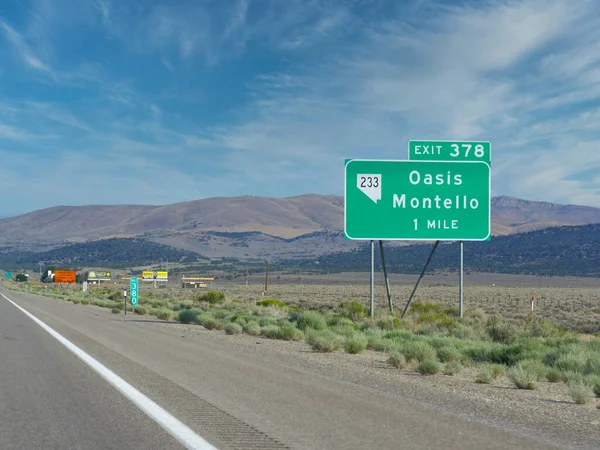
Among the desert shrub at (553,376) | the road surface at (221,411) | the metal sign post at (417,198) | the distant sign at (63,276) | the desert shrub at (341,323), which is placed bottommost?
the desert shrub at (553,376)

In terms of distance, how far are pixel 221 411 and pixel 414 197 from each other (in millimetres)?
17047

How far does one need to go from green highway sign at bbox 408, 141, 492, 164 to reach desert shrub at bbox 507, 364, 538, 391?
1350 centimetres

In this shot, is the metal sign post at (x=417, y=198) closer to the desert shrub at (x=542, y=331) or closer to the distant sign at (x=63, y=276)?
the desert shrub at (x=542, y=331)

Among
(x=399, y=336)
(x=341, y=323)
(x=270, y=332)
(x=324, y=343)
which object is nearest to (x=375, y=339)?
(x=399, y=336)

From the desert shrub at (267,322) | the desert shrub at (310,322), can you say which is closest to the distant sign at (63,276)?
the desert shrub at (267,322)

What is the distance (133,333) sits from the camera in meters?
22.6

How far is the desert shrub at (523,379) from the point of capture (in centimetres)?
1195

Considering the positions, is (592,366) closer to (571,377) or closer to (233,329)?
(571,377)

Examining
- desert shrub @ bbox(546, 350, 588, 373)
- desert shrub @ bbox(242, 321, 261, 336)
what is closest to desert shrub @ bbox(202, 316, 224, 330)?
desert shrub @ bbox(242, 321, 261, 336)

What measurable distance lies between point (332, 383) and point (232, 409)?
284 centimetres

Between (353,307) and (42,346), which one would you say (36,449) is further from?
(353,307)

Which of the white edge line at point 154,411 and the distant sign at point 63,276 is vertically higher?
the distant sign at point 63,276

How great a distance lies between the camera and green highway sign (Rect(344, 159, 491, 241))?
81.6 feet

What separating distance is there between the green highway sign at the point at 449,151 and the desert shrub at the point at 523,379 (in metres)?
13.5
